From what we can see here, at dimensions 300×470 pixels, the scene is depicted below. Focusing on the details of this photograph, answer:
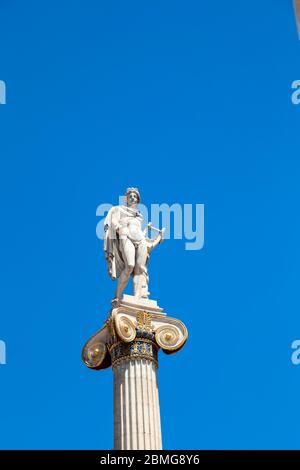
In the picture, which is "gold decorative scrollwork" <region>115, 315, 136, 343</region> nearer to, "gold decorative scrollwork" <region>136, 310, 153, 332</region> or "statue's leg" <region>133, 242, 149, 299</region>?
"gold decorative scrollwork" <region>136, 310, 153, 332</region>

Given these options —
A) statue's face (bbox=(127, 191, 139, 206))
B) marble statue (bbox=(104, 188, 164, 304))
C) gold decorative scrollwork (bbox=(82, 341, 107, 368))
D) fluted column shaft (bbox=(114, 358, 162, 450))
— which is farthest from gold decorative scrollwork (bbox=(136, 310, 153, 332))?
statue's face (bbox=(127, 191, 139, 206))

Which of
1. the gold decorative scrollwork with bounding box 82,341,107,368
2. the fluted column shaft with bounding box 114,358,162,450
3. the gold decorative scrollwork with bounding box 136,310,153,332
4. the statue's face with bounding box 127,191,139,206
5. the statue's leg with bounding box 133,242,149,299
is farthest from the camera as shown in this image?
the statue's face with bounding box 127,191,139,206

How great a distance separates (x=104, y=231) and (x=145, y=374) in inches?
222

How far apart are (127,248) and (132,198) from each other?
244cm

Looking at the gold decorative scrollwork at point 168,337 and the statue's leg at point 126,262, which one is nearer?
the gold decorative scrollwork at point 168,337

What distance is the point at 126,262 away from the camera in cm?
2738

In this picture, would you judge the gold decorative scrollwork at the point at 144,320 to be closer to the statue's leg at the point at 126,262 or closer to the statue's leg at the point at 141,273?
the statue's leg at the point at 141,273

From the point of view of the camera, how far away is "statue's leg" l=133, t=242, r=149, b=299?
2712 cm

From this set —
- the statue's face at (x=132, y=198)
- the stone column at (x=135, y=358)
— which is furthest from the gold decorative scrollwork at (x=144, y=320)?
the statue's face at (x=132, y=198)

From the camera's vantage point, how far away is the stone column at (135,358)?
23.9 m
